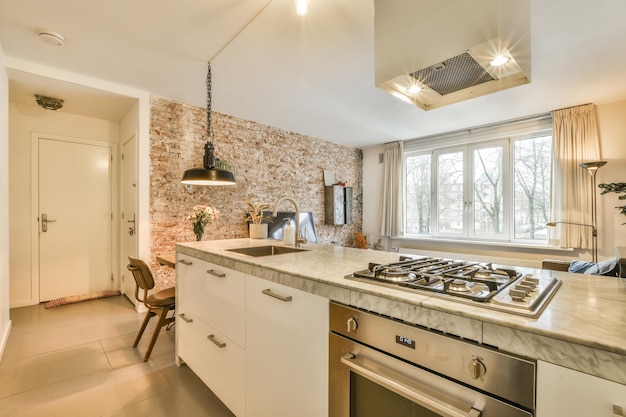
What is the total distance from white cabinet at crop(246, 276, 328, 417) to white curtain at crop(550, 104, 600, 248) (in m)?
4.50

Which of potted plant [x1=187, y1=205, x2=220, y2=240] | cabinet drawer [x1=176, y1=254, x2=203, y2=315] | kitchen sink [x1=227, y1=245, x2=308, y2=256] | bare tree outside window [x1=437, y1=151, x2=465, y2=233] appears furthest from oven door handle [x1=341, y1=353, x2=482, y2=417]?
bare tree outside window [x1=437, y1=151, x2=465, y2=233]

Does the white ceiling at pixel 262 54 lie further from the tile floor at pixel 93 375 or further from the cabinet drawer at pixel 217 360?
the tile floor at pixel 93 375

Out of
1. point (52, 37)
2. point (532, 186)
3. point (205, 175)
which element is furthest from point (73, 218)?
point (532, 186)

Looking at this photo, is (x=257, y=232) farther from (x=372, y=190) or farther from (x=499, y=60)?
(x=372, y=190)

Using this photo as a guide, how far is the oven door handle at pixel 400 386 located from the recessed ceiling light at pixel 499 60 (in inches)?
49.3

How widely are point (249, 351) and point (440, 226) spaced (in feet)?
16.1

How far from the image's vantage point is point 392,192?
5.99 meters

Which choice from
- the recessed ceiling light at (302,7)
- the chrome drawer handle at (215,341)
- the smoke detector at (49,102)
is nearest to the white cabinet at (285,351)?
the chrome drawer handle at (215,341)

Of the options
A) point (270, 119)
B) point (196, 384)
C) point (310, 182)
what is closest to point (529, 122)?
point (310, 182)

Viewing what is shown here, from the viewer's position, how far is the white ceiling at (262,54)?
84.3 inches

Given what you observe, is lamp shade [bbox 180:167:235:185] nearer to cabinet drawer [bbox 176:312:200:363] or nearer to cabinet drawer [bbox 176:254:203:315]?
cabinet drawer [bbox 176:254:203:315]

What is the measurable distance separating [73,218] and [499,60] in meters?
5.10

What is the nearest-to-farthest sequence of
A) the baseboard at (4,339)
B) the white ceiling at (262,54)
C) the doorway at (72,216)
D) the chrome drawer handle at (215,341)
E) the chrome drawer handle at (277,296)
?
the chrome drawer handle at (277,296), the chrome drawer handle at (215,341), the white ceiling at (262,54), the baseboard at (4,339), the doorway at (72,216)

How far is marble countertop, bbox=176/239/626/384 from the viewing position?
603 millimetres
